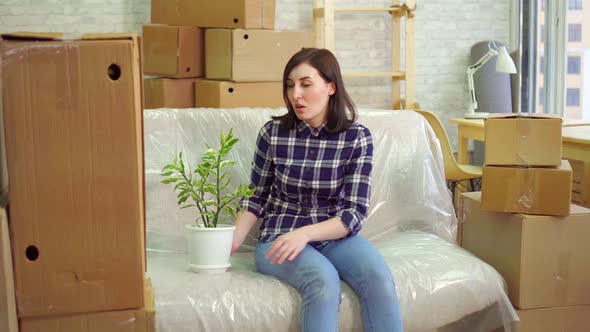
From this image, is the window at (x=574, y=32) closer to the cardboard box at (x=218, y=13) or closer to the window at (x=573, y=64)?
the window at (x=573, y=64)

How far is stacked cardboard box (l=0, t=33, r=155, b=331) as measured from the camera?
144 centimetres

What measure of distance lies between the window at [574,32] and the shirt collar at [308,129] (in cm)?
328

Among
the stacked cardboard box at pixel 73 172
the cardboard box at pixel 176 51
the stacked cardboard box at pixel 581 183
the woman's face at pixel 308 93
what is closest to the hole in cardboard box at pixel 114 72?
the stacked cardboard box at pixel 73 172

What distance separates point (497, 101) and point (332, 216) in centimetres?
336

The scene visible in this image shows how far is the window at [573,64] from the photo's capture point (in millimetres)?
5184

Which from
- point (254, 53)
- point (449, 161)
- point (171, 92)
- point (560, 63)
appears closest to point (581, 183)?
point (449, 161)

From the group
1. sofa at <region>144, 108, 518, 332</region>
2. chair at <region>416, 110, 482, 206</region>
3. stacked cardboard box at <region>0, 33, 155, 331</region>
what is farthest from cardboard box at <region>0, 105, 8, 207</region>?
chair at <region>416, 110, 482, 206</region>

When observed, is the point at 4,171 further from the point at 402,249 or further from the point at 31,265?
the point at 402,249

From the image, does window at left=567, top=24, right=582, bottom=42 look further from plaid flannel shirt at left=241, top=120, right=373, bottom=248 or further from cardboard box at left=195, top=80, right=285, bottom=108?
plaid flannel shirt at left=241, top=120, right=373, bottom=248

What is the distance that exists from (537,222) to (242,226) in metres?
0.89

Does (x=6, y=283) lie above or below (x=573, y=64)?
below

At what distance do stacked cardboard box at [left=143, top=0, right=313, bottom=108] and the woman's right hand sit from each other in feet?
5.12

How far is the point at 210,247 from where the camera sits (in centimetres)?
224

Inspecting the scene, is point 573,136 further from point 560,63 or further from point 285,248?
point 560,63
